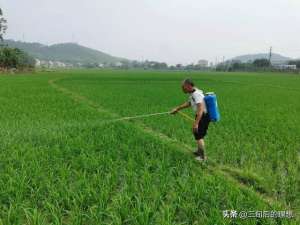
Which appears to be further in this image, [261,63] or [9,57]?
[261,63]

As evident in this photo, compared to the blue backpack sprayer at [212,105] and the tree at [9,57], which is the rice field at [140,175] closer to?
the blue backpack sprayer at [212,105]

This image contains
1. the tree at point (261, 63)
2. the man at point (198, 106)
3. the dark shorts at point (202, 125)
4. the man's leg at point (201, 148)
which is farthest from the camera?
the tree at point (261, 63)

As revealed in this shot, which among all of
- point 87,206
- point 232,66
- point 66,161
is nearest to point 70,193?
point 87,206

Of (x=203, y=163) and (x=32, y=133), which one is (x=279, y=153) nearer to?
(x=203, y=163)

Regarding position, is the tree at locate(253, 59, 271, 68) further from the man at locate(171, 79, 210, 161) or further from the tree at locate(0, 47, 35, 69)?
the man at locate(171, 79, 210, 161)

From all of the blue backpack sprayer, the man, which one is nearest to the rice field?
the man

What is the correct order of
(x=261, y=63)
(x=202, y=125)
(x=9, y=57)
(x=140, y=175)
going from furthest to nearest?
1. (x=261, y=63)
2. (x=9, y=57)
3. (x=202, y=125)
4. (x=140, y=175)

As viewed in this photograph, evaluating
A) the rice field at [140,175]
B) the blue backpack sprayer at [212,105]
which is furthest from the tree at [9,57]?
the blue backpack sprayer at [212,105]

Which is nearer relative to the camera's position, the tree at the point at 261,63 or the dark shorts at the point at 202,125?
the dark shorts at the point at 202,125

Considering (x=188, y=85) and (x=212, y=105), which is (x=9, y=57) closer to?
(x=188, y=85)

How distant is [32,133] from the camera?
7.07 metres

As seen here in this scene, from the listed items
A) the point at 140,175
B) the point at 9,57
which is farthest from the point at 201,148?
the point at 9,57

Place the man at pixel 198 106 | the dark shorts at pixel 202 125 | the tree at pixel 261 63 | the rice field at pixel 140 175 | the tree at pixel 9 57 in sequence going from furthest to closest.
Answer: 1. the tree at pixel 261 63
2. the tree at pixel 9 57
3. the dark shorts at pixel 202 125
4. the man at pixel 198 106
5. the rice field at pixel 140 175

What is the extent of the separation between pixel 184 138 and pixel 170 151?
1.47m
